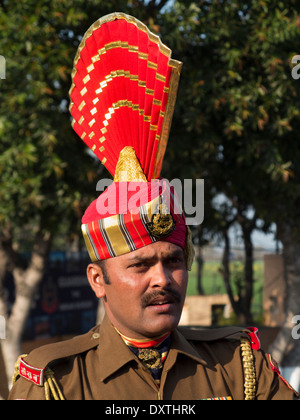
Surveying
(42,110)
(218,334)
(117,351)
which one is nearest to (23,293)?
Answer: (42,110)

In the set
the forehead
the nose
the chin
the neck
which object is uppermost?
the forehead

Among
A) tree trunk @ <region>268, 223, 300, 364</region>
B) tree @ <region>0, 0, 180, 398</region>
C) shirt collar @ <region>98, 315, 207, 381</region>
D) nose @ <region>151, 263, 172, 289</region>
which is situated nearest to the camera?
nose @ <region>151, 263, 172, 289</region>

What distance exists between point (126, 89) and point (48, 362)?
1.23 m

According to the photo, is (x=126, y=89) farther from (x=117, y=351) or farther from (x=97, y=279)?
(x=117, y=351)

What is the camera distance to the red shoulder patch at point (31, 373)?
233cm

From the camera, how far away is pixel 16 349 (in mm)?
8602

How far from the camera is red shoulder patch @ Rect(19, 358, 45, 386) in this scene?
7.66 feet

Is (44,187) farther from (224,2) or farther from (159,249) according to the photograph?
(159,249)

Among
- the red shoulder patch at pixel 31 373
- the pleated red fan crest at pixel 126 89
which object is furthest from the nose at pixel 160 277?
the red shoulder patch at pixel 31 373

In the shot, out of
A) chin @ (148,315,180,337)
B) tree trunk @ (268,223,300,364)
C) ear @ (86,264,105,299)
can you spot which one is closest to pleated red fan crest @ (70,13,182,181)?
ear @ (86,264,105,299)

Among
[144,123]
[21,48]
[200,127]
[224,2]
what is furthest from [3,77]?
[144,123]

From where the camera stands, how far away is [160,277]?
233 cm

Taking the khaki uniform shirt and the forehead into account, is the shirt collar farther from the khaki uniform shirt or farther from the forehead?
the forehead

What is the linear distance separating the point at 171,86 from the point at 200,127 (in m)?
4.71
